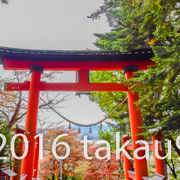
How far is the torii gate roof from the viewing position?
158 inches

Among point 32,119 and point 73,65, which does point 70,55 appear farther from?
point 32,119

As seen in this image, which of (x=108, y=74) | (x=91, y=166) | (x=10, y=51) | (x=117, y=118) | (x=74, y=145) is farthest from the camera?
(x=74, y=145)

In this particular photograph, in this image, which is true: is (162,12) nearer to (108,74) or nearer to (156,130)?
(156,130)

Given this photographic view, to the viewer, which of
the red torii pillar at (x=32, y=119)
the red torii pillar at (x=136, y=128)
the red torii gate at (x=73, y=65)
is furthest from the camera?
Result: the red torii gate at (x=73, y=65)

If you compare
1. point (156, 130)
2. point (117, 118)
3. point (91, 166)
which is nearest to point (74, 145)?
point (91, 166)

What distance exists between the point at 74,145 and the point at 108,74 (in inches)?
206

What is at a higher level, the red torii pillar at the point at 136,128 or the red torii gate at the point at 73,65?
the red torii gate at the point at 73,65

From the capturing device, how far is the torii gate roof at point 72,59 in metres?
4.01

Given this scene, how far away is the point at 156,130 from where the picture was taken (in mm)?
2426

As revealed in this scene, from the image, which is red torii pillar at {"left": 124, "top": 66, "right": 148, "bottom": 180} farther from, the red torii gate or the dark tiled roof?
the dark tiled roof

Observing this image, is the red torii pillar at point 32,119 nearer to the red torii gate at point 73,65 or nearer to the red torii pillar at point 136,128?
the red torii gate at point 73,65

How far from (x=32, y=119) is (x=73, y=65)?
1.86m

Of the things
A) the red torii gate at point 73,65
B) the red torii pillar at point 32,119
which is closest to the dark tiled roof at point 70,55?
the red torii gate at point 73,65

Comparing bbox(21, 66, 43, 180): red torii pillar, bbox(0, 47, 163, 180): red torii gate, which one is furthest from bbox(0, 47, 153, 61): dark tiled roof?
bbox(21, 66, 43, 180): red torii pillar
